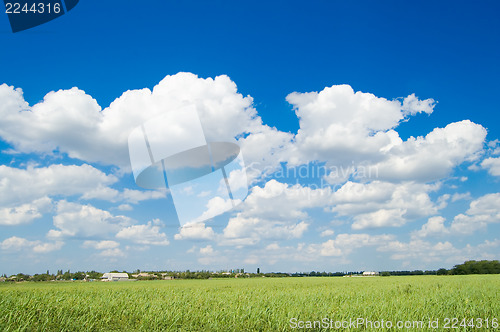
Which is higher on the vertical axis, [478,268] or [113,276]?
[478,268]

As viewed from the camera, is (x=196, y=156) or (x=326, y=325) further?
(x=196, y=156)

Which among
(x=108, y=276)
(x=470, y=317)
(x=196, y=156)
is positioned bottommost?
(x=108, y=276)

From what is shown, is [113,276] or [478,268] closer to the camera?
[478,268]

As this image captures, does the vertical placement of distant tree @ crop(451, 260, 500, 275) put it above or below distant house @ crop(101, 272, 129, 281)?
above

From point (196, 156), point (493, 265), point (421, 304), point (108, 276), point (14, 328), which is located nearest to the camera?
point (14, 328)

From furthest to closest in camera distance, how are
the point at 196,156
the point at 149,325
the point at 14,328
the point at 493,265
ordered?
the point at 493,265 → the point at 196,156 → the point at 149,325 → the point at 14,328

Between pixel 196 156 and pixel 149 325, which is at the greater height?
pixel 196 156

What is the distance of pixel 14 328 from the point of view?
827 centimetres

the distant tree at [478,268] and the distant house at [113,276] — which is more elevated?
the distant tree at [478,268]

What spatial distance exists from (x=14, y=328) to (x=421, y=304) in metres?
12.6

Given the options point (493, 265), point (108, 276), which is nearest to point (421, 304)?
point (493, 265)

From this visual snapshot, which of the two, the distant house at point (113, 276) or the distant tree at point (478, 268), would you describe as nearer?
the distant tree at point (478, 268)

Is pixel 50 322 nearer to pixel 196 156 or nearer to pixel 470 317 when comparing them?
pixel 196 156

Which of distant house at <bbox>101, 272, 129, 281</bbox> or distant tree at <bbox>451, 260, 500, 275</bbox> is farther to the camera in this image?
distant house at <bbox>101, 272, 129, 281</bbox>
